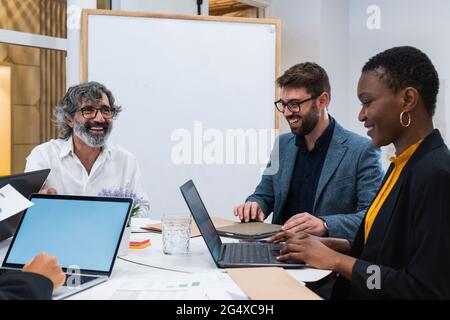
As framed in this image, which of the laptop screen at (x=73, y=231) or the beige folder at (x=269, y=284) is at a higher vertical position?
the laptop screen at (x=73, y=231)

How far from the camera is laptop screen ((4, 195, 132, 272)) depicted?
1169 millimetres

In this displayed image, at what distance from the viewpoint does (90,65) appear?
9.27 feet

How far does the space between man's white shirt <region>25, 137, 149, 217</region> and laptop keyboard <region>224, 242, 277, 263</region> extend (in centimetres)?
80

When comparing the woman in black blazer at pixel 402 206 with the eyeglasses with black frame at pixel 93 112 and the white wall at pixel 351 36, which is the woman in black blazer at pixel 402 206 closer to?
the eyeglasses with black frame at pixel 93 112

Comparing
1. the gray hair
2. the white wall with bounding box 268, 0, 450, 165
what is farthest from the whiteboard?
the white wall with bounding box 268, 0, 450, 165

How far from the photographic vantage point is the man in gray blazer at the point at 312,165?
74.9 inches

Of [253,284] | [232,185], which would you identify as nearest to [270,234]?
[253,284]

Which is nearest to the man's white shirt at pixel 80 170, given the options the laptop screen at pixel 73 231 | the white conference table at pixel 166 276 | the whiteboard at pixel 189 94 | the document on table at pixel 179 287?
the whiteboard at pixel 189 94

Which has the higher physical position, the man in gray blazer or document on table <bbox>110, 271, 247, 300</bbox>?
the man in gray blazer

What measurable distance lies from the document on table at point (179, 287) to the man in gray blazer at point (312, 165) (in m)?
0.76

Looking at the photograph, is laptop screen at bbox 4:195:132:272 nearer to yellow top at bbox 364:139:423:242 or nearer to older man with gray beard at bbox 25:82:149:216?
yellow top at bbox 364:139:423:242
